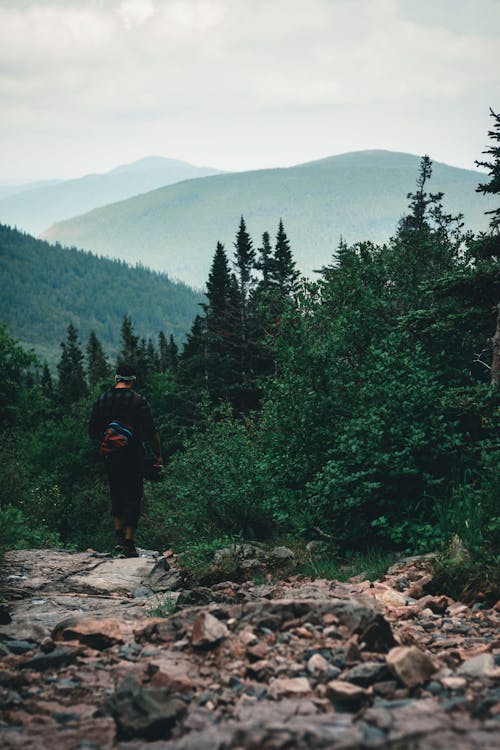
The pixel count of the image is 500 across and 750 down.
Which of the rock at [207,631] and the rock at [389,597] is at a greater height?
the rock at [207,631]

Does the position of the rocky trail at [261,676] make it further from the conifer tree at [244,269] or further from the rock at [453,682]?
the conifer tree at [244,269]

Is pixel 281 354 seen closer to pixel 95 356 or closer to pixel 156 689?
pixel 156 689

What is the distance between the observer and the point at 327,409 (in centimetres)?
1009

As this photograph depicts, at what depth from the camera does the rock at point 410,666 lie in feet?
12.2

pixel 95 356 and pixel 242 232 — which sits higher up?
pixel 242 232

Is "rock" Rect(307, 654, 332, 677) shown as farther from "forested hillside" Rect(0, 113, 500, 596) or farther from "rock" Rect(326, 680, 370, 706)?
"forested hillside" Rect(0, 113, 500, 596)

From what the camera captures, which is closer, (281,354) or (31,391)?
(281,354)

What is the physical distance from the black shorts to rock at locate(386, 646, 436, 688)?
238 inches

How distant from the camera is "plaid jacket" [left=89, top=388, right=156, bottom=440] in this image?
9.38m

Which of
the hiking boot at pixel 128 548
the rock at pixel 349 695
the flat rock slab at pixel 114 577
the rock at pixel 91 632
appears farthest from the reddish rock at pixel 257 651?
the hiking boot at pixel 128 548

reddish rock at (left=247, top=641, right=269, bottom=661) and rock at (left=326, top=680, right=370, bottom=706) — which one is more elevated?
rock at (left=326, top=680, right=370, bottom=706)

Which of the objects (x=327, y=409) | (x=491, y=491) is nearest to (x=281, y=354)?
(x=327, y=409)

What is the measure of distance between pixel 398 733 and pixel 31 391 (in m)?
29.2

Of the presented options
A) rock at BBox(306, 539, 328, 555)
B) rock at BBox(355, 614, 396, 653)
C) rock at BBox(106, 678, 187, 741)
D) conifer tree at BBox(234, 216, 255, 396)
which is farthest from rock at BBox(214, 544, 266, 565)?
conifer tree at BBox(234, 216, 255, 396)
